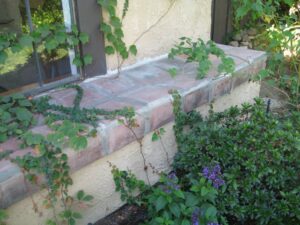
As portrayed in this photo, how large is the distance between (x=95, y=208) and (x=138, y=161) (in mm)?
349

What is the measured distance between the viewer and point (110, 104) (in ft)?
6.18

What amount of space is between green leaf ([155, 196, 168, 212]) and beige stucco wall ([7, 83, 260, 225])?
35 centimetres

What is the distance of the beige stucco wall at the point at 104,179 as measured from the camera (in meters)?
1.55

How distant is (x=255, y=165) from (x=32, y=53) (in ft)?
4.56

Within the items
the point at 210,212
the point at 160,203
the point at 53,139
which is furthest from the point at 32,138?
the point at 210,212

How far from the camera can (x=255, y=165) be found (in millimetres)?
1785

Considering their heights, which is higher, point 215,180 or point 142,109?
point 142,109

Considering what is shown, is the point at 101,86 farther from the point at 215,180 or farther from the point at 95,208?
the point at 215,180

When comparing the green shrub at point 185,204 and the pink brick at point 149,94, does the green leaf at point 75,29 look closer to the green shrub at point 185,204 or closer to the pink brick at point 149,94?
the pink brick at point 149,94

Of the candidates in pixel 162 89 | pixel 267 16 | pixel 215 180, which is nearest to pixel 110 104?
pixel 162 89

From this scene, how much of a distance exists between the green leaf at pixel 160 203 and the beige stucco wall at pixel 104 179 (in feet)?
1.14

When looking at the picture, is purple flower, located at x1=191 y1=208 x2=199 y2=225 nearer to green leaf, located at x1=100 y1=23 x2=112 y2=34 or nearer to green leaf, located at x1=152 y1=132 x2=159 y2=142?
green leaf, located at x1=152 y1=132 x2=159 y2=142

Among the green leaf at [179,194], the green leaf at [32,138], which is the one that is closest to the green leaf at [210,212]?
the green leaf at [179,194]

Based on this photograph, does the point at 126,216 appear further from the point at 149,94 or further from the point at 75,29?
the point at 75,29
